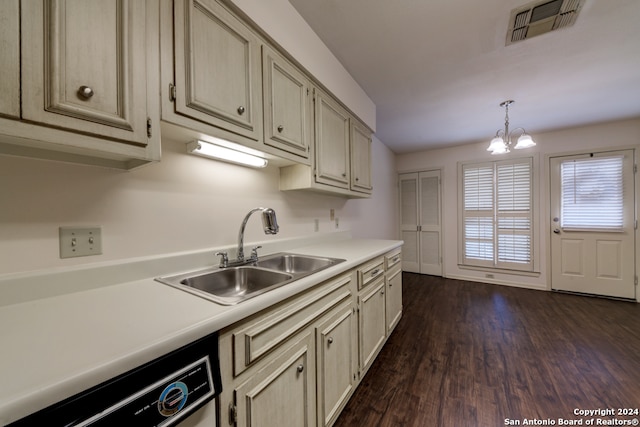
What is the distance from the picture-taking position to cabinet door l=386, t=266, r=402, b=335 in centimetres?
214

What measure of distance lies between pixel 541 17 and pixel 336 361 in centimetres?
243

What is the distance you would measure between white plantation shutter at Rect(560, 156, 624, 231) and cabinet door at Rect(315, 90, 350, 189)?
3560 mm

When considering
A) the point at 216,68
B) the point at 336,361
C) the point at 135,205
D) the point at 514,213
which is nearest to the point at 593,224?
the point at 514,213

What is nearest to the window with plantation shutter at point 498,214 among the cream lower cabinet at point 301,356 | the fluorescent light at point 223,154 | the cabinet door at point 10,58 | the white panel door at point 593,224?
the white panel door at point 593,224

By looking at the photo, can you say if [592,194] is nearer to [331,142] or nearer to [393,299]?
[393,299]

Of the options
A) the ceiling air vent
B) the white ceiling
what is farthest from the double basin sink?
the ceiling air vent

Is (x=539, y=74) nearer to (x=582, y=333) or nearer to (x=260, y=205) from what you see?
(x=582, y=333)

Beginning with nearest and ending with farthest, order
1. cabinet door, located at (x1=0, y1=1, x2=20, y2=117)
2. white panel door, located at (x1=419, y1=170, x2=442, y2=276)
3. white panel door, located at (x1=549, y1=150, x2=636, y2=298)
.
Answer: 1. cabinet door, located at (x1=0, y1=1, x2=20, y2=117)
2. white panel door, located at (x1=549, y1=150, x2=636, y2=298)
3. white panel door, located at (x1=419, y1=170, x2=442, y2=276)

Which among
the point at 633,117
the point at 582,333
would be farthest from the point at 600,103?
the point at 582,333

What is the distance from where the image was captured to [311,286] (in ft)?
3.48

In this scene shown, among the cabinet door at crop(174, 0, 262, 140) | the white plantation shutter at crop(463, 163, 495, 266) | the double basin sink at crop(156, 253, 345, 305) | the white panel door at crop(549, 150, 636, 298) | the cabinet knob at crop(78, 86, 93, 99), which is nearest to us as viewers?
the cabinet knob at crop(78, 86, 93, 99)

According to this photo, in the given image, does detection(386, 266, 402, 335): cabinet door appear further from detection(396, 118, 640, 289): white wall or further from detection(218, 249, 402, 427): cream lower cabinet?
detection(396, 118, 640, 289): white wall

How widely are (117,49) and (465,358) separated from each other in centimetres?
279

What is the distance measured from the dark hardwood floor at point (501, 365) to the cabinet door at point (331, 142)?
1.53m
